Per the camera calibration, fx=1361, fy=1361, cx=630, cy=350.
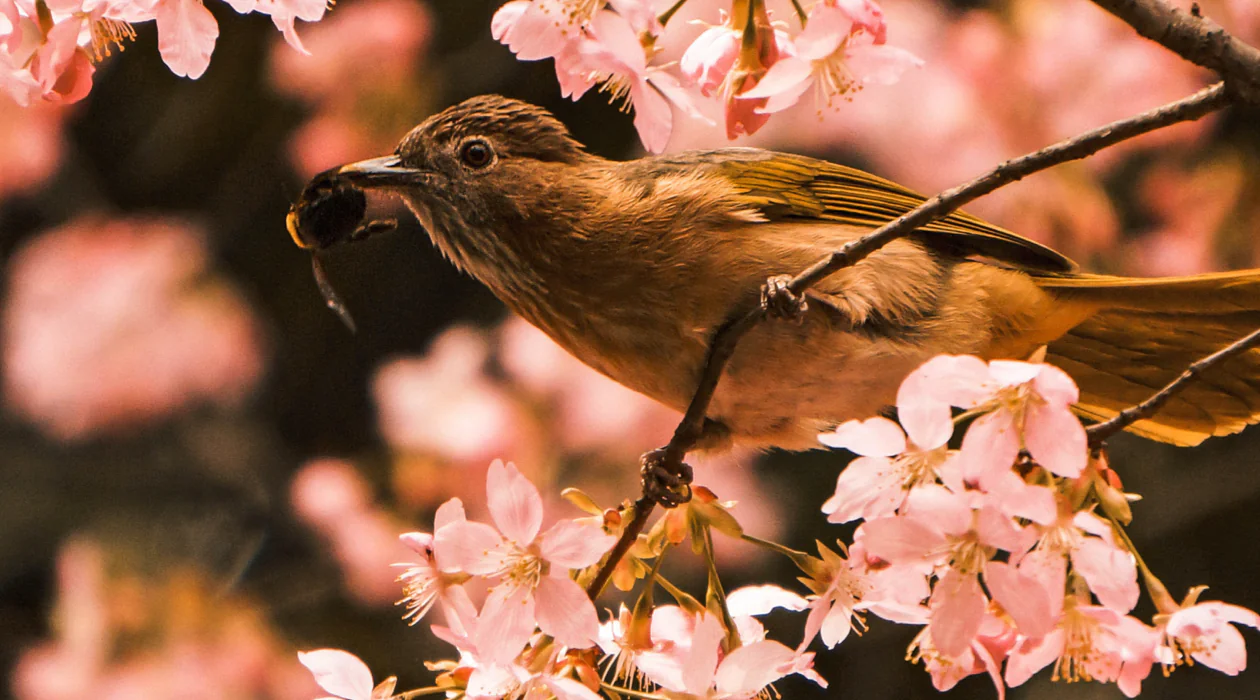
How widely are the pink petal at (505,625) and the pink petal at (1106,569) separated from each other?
20.7 inches

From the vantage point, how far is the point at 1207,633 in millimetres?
Answer: 1361

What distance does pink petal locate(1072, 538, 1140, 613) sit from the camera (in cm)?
126

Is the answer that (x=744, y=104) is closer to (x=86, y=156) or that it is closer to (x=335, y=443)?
(x=335, y=443)

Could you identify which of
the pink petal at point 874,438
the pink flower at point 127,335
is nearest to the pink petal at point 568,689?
the pink petal at point 874,438

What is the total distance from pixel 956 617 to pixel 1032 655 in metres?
0.17

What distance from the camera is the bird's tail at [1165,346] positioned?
1.60 m

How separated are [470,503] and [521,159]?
1646 millimetres

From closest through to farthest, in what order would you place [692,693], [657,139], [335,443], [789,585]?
[692,693] < [657,139] < [789,585] < [335,443]

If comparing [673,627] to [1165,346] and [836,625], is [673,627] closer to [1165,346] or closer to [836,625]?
[836,625]

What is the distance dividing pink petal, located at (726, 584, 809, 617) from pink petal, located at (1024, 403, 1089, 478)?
0.44 meters

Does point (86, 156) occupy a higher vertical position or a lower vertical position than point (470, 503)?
higher

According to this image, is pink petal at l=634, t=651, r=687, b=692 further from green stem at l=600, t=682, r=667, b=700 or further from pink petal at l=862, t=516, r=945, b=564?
pink petal at l=862, t=516, r=945, b=564

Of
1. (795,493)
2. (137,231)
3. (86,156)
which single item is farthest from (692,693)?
(86,156)

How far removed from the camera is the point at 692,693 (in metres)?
1.34
